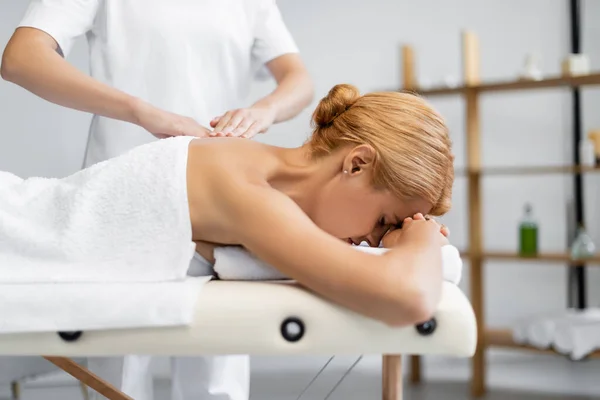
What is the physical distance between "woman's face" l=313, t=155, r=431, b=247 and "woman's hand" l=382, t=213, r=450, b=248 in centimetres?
2

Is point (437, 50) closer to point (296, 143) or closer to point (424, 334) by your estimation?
point (296, 143)

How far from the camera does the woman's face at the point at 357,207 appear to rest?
1.13m

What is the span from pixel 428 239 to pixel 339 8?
296cm

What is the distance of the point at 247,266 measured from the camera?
3.64 feet

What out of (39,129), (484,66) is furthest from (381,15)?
(39,129)

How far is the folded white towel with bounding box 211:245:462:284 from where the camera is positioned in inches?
43.6

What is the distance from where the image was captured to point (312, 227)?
39.1 inches

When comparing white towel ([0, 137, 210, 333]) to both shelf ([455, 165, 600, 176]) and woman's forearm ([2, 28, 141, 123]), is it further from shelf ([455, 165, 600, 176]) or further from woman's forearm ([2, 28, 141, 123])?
shelf ([455, 165, 600, 176])

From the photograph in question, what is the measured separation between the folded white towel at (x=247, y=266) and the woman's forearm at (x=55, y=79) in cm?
47

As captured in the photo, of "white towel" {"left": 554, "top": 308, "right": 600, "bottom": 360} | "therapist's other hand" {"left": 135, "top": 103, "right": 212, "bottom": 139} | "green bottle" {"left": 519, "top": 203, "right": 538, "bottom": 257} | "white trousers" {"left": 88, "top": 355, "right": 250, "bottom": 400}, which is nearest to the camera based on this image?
"therapist's other hand" {"left": 135, "top": 103, "right": 212, "bottom": 139}

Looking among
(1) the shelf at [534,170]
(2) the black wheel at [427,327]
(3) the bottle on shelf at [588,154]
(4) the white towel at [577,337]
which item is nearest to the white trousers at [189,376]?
(2) the black wheel at [427,327]

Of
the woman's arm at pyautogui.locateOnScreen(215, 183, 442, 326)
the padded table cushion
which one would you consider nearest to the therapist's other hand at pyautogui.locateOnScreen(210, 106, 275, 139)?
the woman's arm at pyautogui.locateOnScreen(215, 183, 442, 326)

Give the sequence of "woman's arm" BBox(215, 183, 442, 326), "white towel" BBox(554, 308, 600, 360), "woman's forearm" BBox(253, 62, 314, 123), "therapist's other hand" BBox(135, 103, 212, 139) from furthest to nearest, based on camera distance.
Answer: "white towel" BBox(554, 308, 600, 360) < "woman's forearm" BBox(253, 62, 314, 123) < "therapist's other hand" BBox(135, 103, 212, 139) < "woman's arm" BBox(215, 183, 442, 326)

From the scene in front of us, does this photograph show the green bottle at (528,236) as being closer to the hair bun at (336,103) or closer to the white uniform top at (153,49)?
the white uniform top at (153,49)
